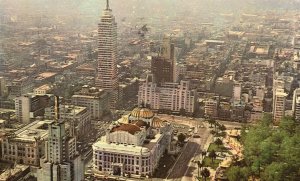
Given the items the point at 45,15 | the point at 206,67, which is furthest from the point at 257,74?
the point at 45,15

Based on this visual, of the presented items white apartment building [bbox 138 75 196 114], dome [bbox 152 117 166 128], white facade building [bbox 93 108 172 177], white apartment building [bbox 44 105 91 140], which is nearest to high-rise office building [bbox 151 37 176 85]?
white apartment building [bbox 138 75 196 114]

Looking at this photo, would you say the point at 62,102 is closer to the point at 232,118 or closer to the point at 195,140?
the point at 195,140

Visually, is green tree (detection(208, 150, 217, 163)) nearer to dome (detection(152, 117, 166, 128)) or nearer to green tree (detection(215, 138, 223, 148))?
green tree (detection(215, 138, 223, 148))

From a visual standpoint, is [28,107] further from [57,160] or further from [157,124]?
[57,160]

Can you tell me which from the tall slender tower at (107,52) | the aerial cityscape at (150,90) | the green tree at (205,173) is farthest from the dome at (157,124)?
the tall slender tower at (107,52)

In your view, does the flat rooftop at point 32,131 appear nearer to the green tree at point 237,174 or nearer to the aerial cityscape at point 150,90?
the aerial cityscape at point 150,90
